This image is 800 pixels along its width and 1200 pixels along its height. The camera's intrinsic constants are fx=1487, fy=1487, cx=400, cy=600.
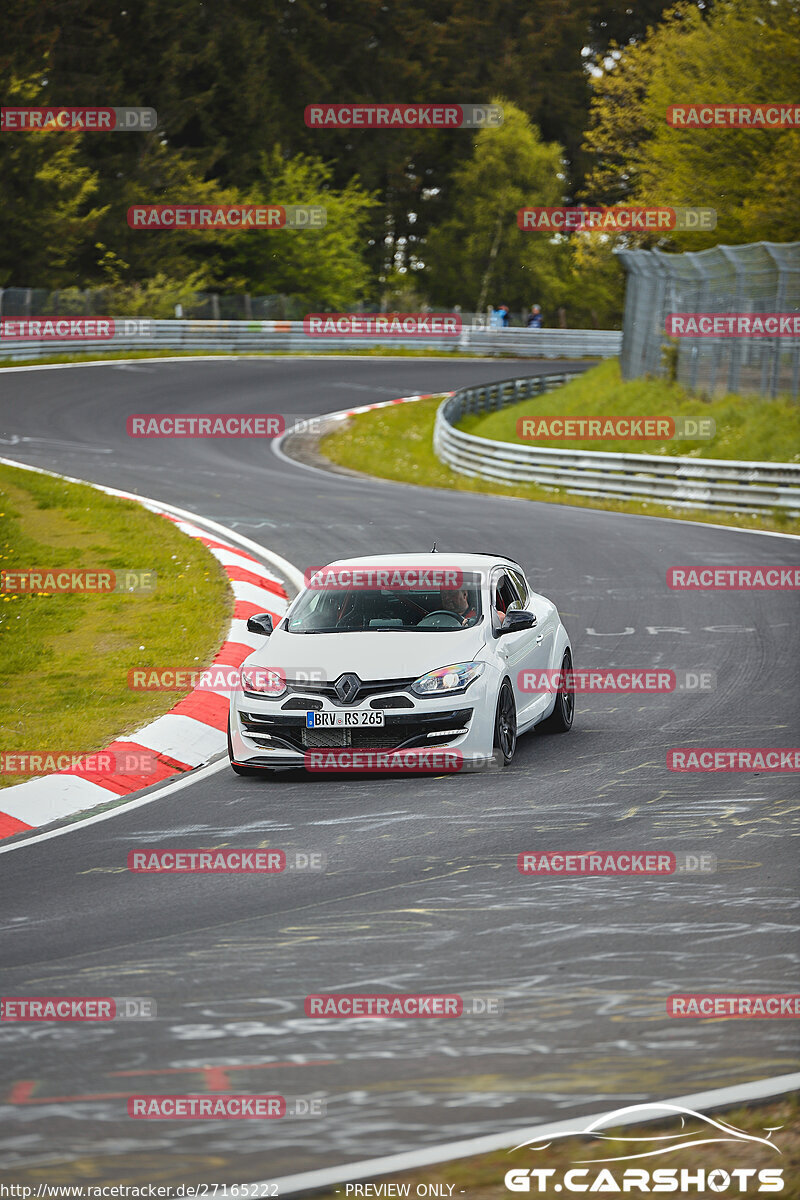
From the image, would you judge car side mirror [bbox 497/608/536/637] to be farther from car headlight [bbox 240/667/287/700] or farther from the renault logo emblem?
car headlight [bbox 240/667/287/700]

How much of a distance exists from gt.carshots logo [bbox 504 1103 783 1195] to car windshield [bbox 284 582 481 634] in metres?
5.76

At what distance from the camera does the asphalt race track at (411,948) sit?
15.0ft

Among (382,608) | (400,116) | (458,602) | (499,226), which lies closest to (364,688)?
(382,608)

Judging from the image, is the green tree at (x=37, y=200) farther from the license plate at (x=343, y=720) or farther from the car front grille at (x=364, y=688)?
the license plate at (x=343, y=720)

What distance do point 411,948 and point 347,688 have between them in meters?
3.28

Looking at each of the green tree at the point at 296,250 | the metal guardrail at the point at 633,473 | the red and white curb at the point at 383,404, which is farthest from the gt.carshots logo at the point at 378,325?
the metal guardrail at the point at 633,473

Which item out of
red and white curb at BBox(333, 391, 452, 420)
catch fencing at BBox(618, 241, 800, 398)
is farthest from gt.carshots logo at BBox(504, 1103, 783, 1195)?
red and white curb at BBox(333, 391, 452, 420)

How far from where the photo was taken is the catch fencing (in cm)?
2695

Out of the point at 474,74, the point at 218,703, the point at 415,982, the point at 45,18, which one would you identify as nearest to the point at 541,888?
the point at 415,982

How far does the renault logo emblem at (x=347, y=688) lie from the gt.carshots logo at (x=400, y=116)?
68.3 m

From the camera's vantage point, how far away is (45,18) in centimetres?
6019

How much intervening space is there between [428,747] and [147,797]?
1.73 m

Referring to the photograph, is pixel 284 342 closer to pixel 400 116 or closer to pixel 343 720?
pixel 400 116

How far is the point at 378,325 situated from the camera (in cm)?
5878
